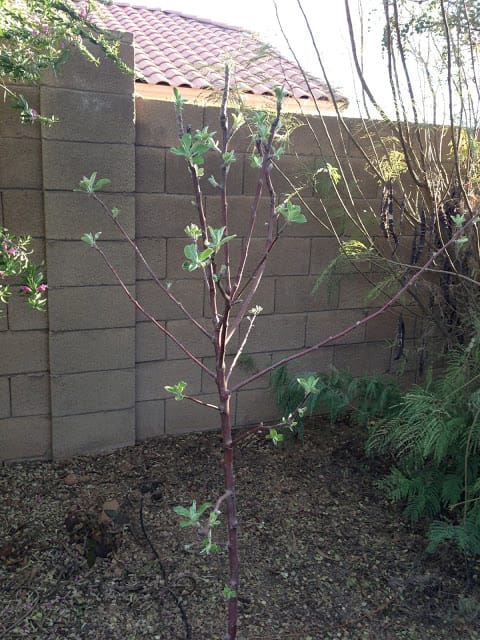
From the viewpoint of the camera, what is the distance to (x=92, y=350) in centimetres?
297

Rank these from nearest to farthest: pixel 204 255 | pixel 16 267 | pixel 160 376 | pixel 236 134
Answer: pixel 204 255 < pixel 16 267 < pixel 236 134 < pixel 160 376

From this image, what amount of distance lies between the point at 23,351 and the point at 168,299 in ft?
2.57

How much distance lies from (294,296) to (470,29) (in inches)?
63.8

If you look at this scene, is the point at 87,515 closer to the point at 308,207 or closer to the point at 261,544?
the point at 261,544

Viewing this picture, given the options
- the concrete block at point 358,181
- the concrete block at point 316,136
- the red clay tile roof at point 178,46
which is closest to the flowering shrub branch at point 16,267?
the concrete block at point 316,136

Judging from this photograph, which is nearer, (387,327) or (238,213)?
(238,213)

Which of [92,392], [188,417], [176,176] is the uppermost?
[176,176]

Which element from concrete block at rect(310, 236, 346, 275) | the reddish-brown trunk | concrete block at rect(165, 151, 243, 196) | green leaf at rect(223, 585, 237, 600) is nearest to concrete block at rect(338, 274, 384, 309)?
concrete block at rect(310, 236, 346, 275)

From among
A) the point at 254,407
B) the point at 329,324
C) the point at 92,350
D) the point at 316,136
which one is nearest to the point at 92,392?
the point at 92,350

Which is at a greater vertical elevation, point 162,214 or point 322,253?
point 162,214

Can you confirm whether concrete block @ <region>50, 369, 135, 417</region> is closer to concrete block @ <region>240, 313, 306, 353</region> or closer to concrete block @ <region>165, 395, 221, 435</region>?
concrete block @ <region>165, 395, 221, 435</region>

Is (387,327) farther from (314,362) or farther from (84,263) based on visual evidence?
(84,263)

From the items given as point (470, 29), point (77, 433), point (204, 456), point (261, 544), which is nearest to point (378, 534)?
point (261, 544)

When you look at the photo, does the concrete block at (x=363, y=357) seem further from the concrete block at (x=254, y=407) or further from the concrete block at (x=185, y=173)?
the concrete block at (x=185, y=173)
